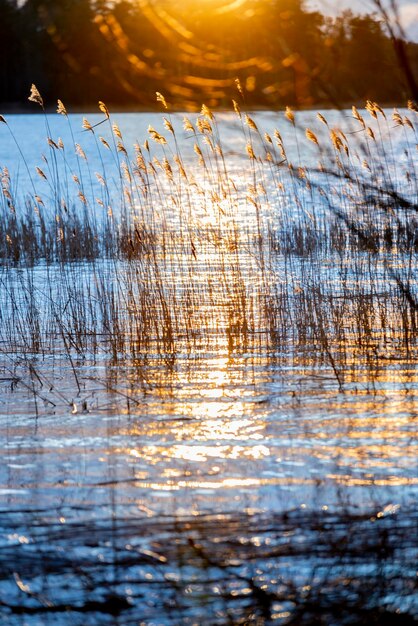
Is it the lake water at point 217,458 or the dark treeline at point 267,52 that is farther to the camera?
the dark treeline at point 267,52

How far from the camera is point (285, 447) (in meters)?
3.52

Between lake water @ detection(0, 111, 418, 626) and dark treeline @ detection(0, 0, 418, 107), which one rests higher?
dark treeline @ detection(0, 0, 418, 107)

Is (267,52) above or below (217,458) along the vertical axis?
above

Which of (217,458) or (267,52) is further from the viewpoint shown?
(217,458)

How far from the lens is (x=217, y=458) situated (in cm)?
339

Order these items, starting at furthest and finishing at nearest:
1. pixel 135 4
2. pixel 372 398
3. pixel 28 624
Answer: pixel 372 398, pixel 135 4, pixel 28 624

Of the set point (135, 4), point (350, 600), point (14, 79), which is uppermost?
point (14, 79)

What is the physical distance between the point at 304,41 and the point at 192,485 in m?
1.36

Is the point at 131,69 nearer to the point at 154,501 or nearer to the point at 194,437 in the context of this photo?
the point at 154,501

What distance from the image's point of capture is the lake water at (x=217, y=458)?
2.34 metres

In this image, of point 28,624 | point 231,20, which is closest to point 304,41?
point 231,20

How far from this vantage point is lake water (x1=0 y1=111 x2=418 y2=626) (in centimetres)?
234

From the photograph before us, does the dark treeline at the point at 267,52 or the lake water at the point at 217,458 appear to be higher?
the dark treeline at the point at 267,52

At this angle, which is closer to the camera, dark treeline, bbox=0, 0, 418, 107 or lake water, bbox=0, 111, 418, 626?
lake water, bbox=0, 111, 418, 626
